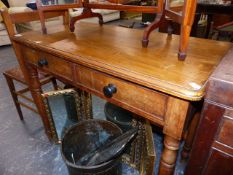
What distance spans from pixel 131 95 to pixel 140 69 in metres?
0.11

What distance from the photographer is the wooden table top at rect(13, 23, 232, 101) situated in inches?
22.9

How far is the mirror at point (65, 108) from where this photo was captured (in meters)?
1.32

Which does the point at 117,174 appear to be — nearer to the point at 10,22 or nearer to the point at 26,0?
the point at 10,22

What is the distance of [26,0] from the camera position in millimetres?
4113

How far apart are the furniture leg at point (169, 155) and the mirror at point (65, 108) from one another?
81cm

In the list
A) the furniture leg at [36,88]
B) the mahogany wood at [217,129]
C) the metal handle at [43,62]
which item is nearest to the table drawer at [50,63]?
the metal handle at [43,62]

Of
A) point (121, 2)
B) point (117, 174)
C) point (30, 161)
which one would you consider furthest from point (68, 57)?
point (30, 161)

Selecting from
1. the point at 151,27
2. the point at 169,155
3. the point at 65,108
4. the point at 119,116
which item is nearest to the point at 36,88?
the point at 65,108

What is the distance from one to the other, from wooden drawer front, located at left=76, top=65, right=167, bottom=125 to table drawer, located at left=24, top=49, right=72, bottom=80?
0.31ft

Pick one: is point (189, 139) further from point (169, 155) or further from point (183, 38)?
point (183, 38)

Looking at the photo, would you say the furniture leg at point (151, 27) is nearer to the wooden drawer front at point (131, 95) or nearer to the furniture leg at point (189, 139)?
the wooden drawer front at point (131, 95)

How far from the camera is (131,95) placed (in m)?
0.70

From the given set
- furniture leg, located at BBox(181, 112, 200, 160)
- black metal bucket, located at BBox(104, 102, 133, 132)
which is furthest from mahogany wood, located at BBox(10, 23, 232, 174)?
black metal bucket, located at BBox(104, 102, 133, 132)

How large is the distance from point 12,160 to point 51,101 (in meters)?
0.55
